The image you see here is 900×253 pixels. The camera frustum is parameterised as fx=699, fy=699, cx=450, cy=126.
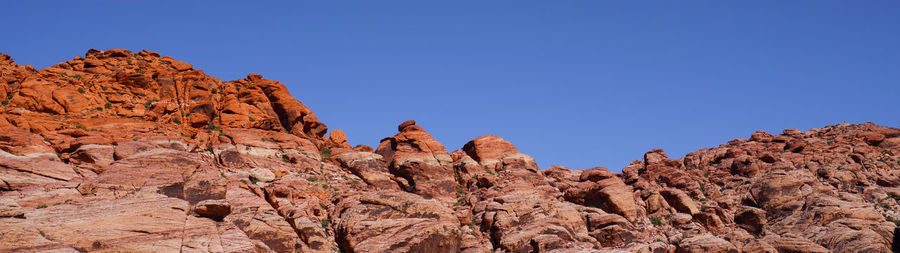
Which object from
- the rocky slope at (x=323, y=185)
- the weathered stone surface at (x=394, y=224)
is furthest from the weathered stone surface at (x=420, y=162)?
the weathered stone surface at (x=394, y=224)

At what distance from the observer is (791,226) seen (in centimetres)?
4859

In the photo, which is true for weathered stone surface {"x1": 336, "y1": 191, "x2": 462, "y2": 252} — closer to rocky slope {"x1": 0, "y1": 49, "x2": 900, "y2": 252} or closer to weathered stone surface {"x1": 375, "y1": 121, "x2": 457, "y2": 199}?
rocky slope {"x1": 0, "y1": 49, "x2": 900, "y2": 252}

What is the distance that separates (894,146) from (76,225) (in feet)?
212

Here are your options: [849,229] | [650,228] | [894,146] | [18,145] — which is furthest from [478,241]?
[894,146]

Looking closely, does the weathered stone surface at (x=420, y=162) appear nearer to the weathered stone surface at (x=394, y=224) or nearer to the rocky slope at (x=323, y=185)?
the rocky slope at (x=323, y=185)

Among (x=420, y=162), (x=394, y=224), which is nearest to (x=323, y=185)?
(x=394, y=224)

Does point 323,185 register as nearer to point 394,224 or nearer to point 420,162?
point 394,224

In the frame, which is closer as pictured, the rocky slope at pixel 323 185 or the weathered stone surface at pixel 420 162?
the rocky slope at pixel 323 185

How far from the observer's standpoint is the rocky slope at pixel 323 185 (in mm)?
35781

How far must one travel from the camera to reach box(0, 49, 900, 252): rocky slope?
35.8 metres

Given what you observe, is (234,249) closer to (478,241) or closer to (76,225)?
(76,225)

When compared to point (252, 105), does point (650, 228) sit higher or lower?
lower

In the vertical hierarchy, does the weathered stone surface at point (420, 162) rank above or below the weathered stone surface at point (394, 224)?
above

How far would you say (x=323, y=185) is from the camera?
4791cm
